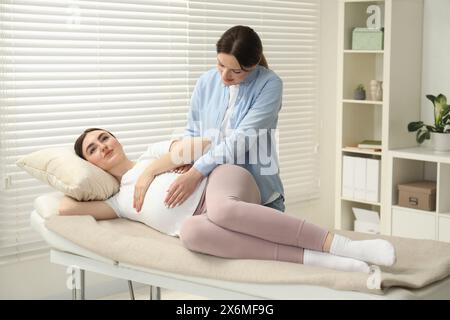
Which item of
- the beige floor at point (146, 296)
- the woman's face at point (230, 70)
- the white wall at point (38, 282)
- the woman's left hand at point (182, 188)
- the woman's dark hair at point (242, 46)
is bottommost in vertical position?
the beige floor at point (146, 296)

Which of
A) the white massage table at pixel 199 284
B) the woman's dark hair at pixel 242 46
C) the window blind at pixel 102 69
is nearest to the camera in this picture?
the white massage table at pixel 199 284

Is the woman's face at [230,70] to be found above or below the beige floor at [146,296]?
above

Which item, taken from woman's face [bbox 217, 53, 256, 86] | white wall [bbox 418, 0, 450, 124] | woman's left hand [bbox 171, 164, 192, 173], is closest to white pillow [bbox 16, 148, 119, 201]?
woman's left hand [bbox 171, 164, 192, 173]

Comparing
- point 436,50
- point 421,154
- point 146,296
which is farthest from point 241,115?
point 436,50

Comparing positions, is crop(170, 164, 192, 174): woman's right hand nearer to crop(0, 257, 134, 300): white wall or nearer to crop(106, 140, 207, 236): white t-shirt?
crop(106, 140, 207, 236): white t-shirt

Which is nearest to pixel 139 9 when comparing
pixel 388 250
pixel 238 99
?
pixel 238 99

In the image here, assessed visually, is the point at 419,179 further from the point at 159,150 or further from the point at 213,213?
the point at 213,213

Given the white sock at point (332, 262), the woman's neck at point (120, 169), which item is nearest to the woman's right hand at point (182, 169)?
the woman's neck at point (120, 169)

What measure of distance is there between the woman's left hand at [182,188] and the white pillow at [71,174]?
28cm

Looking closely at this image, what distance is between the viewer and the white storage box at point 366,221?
4.18 metres

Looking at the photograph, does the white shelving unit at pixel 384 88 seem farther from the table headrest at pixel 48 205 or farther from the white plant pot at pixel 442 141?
the table headrest at pixel 48 205

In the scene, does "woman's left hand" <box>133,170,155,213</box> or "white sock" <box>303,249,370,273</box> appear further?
"woman's left hand" <box>133,170,155,213</box>

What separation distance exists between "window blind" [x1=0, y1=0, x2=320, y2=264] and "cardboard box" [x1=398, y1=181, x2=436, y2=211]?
741mm

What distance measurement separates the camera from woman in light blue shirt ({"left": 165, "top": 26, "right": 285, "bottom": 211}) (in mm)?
Answer: 2566
